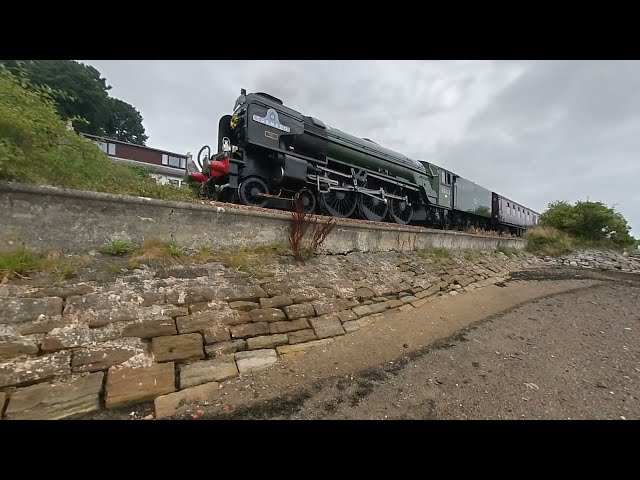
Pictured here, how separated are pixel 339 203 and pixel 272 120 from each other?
2.65m

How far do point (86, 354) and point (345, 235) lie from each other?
13.1 ft

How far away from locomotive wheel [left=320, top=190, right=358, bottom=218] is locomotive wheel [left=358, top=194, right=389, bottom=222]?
0.89 ft

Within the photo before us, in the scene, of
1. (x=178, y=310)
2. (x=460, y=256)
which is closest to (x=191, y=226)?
(x=178, y=310)

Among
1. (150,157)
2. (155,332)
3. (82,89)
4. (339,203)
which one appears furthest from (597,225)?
(82,89)

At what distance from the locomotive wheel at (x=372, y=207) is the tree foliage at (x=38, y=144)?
5.32 m

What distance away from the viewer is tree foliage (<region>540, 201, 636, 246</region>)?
1619 cm

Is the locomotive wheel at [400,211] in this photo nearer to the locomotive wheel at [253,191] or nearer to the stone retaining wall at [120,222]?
the stone retaining wall at [120,222]

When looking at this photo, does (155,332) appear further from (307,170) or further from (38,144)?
(307,170)

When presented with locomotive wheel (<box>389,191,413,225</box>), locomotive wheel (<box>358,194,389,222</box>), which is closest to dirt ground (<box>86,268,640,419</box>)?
locomotive wheel (<box>358,194,389,222</box>)

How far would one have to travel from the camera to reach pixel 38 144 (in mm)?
2900

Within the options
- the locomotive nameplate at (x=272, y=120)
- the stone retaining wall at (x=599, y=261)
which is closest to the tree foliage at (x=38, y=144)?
the locomotive nameplate at (x=272, y=120)

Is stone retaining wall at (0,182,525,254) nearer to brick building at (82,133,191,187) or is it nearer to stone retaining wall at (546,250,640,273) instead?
stone retaining wall at (546,250,640,273)

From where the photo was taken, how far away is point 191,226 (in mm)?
3479
